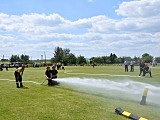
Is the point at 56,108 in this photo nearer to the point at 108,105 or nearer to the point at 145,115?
the point at 108,105

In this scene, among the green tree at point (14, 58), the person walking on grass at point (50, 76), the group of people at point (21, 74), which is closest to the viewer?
the group of people at point (21, 74)

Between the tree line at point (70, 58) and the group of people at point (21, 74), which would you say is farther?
the tree line at point (70, 58)

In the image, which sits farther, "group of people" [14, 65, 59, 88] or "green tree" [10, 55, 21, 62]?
"green tree" [10, 55, 21, 62]

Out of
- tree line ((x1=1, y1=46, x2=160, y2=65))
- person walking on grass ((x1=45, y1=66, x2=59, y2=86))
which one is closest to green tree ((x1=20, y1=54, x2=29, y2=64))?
tree line ((x1=1, y1=46, x2=160, y2=65))

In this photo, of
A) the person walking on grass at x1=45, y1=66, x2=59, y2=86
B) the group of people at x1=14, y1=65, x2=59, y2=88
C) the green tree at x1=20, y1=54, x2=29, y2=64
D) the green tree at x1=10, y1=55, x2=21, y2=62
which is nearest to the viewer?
the group of people at x1=14, y1=65, x2=59, y2=88

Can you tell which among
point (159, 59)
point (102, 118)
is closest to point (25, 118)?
point (102, 118)

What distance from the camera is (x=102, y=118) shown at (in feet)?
32.8

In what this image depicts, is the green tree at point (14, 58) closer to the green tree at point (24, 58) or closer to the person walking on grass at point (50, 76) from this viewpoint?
the green tree at point (24, 58)

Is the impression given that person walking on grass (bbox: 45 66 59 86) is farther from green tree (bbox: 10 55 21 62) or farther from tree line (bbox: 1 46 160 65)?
green tree (bbox: 10 55 21 62)

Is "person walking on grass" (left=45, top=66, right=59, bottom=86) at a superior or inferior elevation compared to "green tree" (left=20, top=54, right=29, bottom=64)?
inferior

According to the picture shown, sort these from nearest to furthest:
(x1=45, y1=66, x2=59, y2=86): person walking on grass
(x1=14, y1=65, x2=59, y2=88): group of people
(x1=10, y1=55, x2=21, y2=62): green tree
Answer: (x1=14, y1=65, x2=59, y2=88): group of people, (x1=45, y1=66, x2=59, y2=86): person walking on grass, (x1=10, y1=55, x2=21, y2=62): green tree

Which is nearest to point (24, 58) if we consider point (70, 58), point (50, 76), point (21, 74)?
point (70, 58)

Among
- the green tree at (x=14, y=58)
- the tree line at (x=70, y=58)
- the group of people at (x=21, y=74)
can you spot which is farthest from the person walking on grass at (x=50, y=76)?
the green tree at (x=14, y=58)

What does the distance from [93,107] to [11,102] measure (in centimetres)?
419
